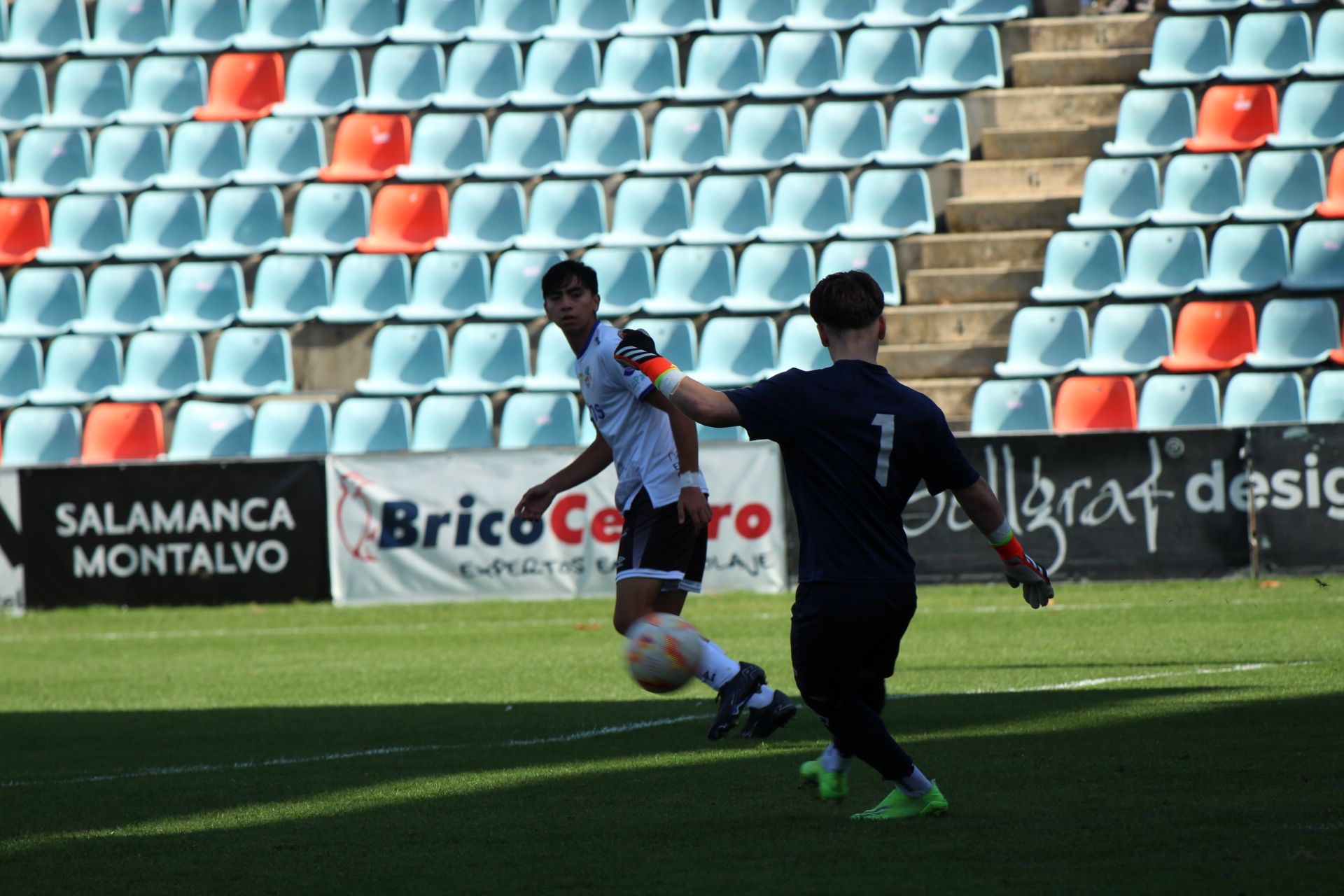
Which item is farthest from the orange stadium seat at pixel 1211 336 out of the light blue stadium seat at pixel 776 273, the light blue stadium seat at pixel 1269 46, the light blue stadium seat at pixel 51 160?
the light blue stadium seat at pixel 51 160

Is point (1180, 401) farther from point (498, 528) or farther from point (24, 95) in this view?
point (24, 95)

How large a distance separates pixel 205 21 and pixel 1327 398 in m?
14.8

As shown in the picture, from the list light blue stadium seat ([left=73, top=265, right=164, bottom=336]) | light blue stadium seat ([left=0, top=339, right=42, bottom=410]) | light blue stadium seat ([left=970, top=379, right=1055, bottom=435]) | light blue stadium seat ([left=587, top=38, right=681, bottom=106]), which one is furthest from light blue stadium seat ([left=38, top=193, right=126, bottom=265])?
light blue stadium seat ([left=970, top=379, right=1055, bottom=435])

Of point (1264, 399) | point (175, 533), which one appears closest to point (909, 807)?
point (175, 533)

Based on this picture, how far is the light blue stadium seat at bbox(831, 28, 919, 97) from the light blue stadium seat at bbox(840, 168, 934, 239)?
140cm

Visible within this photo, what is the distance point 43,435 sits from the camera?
A: 18156 mm

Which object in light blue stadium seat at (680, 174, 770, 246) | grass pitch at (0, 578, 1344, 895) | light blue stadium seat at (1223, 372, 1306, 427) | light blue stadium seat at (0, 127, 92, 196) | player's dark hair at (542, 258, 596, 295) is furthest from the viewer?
light blue stadium seat at (0, 127, 92, 196)

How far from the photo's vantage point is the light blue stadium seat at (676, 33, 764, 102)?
20.2m

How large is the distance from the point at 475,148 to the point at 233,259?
3.17 meters

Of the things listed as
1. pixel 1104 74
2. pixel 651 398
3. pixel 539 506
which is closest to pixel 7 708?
pixel 539 506

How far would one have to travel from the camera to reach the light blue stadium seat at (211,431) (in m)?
17.7

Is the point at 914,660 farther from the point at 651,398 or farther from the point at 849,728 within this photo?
the point at 849,728

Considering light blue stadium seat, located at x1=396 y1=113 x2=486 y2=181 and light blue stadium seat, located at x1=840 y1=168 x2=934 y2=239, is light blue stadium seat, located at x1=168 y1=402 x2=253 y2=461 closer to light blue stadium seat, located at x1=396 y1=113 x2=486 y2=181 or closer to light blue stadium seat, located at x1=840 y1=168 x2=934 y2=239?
light blue stadium seat, located at x1=396 y1=113 x2=486 y2=181

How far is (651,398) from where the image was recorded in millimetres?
7074
